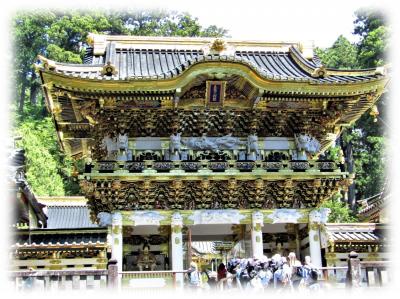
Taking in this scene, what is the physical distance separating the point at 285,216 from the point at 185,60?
6912 millimetres

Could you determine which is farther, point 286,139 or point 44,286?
point 286,139

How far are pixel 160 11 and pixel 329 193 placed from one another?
44.4 metres

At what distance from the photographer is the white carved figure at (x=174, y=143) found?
1940cm

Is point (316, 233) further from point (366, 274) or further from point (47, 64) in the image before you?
point (47, 64)

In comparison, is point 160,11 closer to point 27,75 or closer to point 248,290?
point 27,75

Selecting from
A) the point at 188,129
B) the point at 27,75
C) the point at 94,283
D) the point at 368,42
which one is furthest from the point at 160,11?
the point at 94,283

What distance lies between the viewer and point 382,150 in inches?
1501

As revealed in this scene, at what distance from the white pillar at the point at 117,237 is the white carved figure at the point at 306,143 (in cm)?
664

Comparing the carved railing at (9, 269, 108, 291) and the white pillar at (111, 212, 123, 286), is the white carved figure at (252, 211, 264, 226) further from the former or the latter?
the carved railing at (9, 269, 108, 291)

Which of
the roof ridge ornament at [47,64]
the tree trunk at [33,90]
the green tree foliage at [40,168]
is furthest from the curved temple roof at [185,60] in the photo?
the tree trunk at [33,90]

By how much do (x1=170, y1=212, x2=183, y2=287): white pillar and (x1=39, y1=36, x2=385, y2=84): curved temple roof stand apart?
4.53m

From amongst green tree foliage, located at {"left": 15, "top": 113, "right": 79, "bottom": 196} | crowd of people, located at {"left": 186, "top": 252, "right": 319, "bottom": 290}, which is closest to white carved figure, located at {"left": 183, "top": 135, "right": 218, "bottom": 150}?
crowd of people, located at {"left": 186, "top": 252, "right": 319, "bottom": 290}

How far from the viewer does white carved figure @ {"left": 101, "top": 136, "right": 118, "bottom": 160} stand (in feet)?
63.5

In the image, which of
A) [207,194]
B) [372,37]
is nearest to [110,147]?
[207,194]
